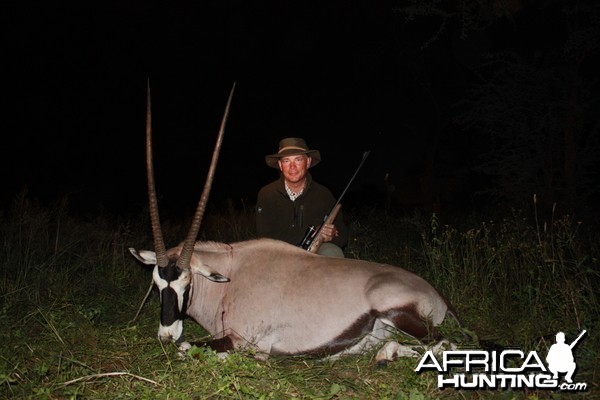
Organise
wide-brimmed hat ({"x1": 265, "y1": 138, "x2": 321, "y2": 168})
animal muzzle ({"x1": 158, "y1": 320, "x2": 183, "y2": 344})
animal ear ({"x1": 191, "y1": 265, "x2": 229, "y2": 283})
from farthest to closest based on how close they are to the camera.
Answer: wide-brimmed hat ({"x1": 265, "y1": 138, "x2": 321, "y2": 168}) < animal ear ({"x1": 191, "y1": 265, "x2": 229, "y2": 283}) < animal muzzle ({"x1": 158, "y1": 320, "x2": 183, "y2": 344})

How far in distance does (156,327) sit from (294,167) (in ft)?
6.34

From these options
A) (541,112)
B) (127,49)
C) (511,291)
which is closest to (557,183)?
(541,112)

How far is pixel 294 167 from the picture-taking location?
490 cm

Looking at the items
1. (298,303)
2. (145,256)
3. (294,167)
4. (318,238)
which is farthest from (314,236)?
(145,256)

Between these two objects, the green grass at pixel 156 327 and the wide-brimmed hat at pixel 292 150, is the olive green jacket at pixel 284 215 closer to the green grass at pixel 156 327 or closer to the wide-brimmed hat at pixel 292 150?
the wide-brimmed hat at pixel 292 150

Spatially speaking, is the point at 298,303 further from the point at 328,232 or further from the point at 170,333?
the point at 328,232

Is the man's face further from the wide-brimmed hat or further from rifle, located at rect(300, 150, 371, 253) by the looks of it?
rifle, located at rect(300, 150, 371, 253)

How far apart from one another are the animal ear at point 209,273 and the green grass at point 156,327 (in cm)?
55

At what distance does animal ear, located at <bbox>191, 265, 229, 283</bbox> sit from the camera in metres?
3.50

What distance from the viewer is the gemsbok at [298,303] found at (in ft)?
10.8
